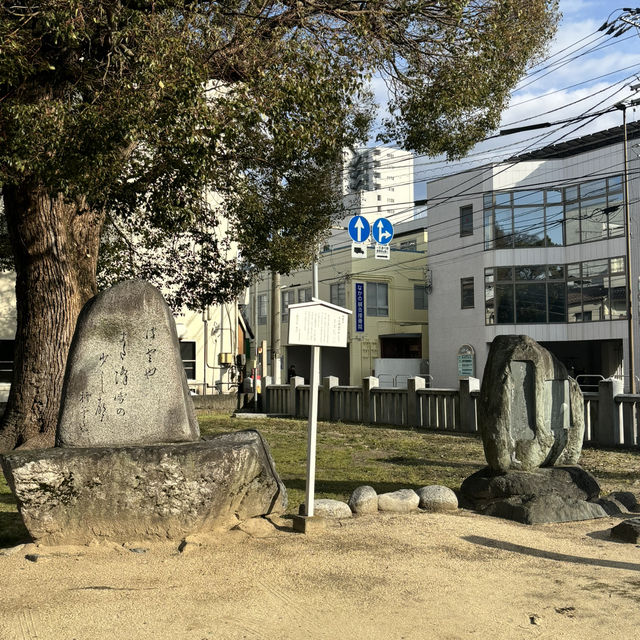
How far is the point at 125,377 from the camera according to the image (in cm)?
688

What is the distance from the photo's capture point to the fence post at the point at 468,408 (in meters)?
17.6

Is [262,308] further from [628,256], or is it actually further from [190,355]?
[628,256]

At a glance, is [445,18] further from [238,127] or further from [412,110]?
[238,127]

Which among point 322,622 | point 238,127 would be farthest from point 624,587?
point 238,127

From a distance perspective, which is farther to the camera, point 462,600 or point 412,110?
point 412,110

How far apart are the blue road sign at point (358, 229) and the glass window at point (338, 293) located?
1686cm

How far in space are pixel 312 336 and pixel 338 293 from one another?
34.1m

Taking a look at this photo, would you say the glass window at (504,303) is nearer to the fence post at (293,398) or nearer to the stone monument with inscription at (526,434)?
the fence post at (293,398)

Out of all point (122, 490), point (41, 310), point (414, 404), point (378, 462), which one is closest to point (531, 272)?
point (414, 404)

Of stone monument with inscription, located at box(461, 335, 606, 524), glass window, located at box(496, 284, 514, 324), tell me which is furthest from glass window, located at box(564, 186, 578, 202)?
stone monument with inscription, located at box(461, 335, 606, 524)

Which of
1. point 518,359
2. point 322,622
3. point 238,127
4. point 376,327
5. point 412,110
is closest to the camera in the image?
point 322,622

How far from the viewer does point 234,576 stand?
5.40m

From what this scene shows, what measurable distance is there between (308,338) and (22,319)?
6123mm

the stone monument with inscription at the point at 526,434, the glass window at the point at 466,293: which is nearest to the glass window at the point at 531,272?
the glass window at the point at 466,293
